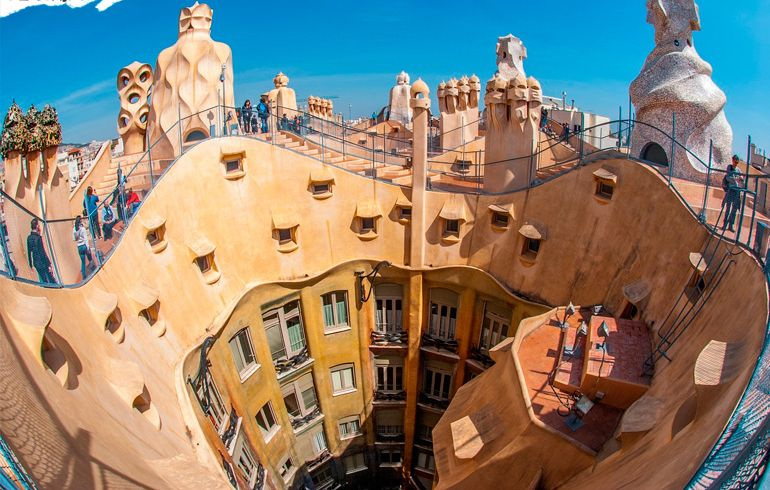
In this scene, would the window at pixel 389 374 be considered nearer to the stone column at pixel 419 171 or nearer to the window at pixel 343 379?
the window at pixel 343 379

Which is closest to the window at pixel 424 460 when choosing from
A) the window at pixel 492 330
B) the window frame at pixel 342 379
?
the window frame at pixel 342 379

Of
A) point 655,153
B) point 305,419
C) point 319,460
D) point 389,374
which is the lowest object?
point 319,460

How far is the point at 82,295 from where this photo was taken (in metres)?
11.4

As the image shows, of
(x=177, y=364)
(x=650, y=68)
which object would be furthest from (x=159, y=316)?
(x=650, y=68)

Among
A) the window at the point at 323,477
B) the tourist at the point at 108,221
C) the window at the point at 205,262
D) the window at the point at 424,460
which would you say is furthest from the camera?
the window at the point at 424,460

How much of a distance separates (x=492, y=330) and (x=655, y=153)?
8618mm

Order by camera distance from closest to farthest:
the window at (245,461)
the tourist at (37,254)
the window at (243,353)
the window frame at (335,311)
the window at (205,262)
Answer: the tourist at (37,254) → the window at (245,461) → the window at (205,262) → the window at (243,353) → the window frame at (335,311)

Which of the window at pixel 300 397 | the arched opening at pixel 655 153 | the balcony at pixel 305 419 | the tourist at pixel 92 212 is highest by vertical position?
the arched opening at pixel 655 153

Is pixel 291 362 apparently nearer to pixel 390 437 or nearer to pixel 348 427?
pixel 348 427

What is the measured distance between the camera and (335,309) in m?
21.4

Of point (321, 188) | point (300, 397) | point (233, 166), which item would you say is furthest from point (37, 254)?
point (300, 397)

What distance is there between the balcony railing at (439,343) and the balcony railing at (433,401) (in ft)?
8.06

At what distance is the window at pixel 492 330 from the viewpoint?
2011 centimetres

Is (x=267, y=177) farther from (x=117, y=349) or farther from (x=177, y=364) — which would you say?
(x=117, y=349)
